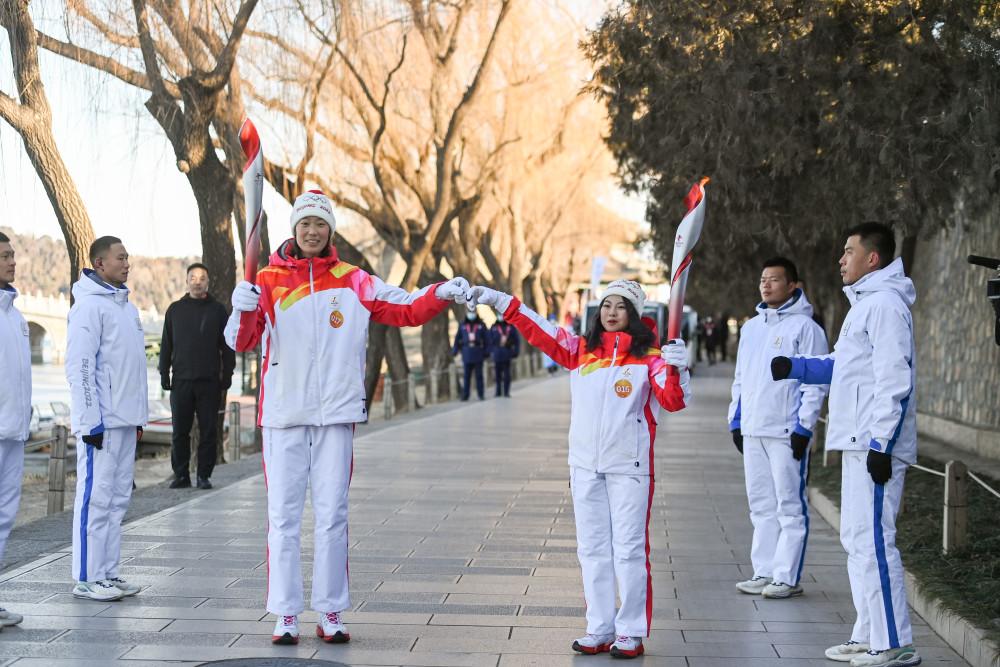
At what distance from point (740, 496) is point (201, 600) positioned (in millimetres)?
5888

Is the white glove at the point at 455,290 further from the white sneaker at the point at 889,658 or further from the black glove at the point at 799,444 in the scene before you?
the white sneaker at the point at 889,658

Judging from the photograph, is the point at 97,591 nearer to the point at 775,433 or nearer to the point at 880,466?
the point at 775,433

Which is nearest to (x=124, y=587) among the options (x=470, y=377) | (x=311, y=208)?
(x=311, y=208)

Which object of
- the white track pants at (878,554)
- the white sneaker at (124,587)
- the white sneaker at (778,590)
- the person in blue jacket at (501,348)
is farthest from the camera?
the person in blue jacket at (501,348)

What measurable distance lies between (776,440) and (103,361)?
146 inches

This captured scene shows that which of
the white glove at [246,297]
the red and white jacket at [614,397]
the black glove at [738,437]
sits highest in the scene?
the white glove at [246,297]

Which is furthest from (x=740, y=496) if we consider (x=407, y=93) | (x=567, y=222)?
(x=567, y=222)

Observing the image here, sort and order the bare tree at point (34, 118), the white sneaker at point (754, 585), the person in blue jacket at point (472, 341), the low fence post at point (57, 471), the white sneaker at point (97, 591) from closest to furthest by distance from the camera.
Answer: the white sneaker at point (97, 591) < the white sneaker at point (754, 585) < the low fence post at point (57, 471) < the bare tree at point (34, 118) < the person in blue jacket at point (472, 341)

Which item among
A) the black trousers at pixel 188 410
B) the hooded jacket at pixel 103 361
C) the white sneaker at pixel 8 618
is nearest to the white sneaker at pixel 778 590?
the hooded jacket at pixel 103 361

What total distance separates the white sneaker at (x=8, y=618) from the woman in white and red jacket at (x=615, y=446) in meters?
2.66

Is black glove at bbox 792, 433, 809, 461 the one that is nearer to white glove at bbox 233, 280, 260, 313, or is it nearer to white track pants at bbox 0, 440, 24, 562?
white glove at bbox 233, 280, 260, 313

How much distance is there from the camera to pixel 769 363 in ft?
21.1

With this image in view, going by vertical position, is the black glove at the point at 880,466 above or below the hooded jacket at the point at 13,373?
below

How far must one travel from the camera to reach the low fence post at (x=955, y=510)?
6621 millimetres
